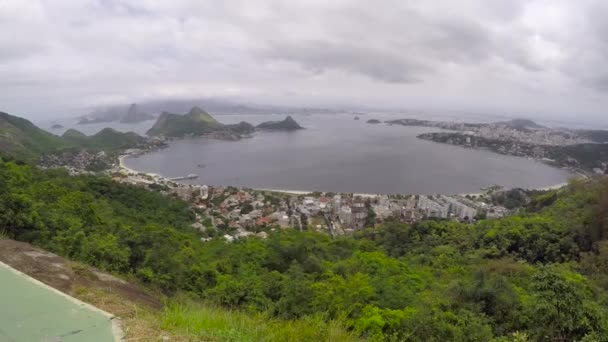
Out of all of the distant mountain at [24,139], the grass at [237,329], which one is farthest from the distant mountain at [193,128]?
the grass at [237,329]

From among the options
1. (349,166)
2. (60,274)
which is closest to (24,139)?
(349,166)

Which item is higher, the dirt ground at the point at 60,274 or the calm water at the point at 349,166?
the dirt ground at the point at 60,274

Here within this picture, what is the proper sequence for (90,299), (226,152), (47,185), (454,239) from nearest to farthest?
(90,299), (47,185), (454,239), (226,152)

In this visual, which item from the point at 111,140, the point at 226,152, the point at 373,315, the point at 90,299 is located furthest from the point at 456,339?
the point at 111,140

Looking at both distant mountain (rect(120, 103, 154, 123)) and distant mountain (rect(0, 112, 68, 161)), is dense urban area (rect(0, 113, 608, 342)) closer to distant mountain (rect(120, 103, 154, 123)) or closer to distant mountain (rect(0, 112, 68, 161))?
distant mountain (rect(0, 112, 68, 161))

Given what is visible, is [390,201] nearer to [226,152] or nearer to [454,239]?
[454,239]

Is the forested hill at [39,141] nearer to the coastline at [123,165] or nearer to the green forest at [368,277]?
the coastline at [123,165]
